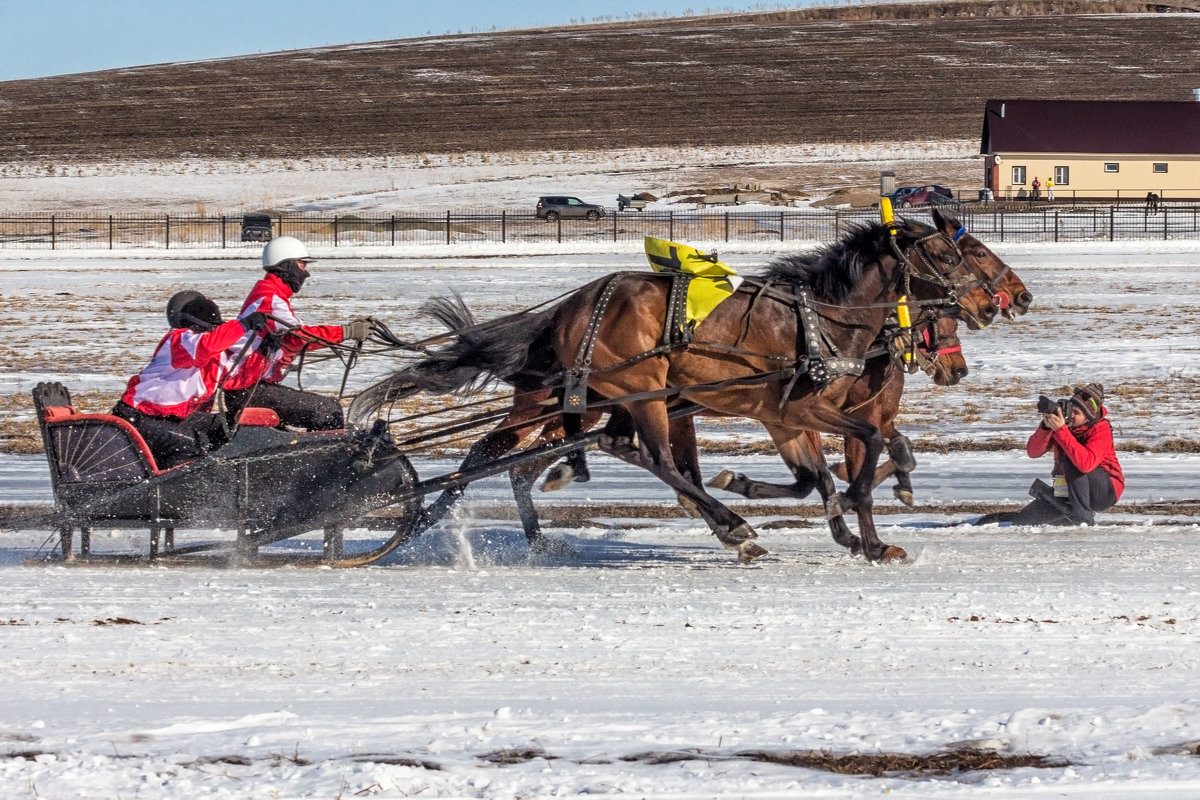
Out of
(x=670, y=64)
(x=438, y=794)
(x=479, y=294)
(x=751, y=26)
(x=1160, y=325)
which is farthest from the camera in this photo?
(x=751, y=26)

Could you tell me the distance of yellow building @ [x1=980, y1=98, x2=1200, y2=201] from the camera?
64.6 m

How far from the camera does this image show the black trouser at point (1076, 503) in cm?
936

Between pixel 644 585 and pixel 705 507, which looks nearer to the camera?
pixel 644 585

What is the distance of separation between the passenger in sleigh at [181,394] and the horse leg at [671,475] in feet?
6.86

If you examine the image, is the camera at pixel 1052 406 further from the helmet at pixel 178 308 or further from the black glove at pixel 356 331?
the helmet at pixel 178 308

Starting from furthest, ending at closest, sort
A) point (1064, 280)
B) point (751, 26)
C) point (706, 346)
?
point (751, 26)
point (1064, 280)
point (706, 346)

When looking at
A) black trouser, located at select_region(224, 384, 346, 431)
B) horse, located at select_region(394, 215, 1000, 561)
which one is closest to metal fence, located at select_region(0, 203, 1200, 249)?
horse, located at select_region(394, 215, 1000, 561)

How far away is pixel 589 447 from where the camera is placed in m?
8.41

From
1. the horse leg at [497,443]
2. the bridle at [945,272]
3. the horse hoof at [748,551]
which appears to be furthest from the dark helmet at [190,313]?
the bridle at [945,272]

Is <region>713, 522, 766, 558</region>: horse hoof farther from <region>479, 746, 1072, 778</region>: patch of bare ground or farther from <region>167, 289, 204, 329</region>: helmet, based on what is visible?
<region>479, 746, 1072, 778</region>: patch of bare ground

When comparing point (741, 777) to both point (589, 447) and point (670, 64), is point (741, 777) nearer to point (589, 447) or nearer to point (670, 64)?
point (589, 447)

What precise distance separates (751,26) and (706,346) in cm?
9932

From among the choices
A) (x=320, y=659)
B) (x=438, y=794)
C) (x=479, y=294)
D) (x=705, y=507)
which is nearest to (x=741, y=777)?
(x=438, y=794)

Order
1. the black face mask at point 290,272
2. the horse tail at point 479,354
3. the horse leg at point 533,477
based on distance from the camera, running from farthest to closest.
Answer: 1. the horse leg at point 533,477
2. the horse tail at point 479,354
3. the black face mask at point 290,272
